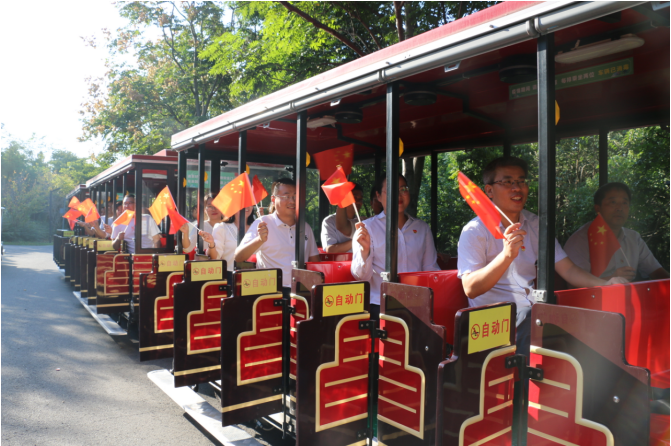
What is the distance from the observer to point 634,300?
2.78 m

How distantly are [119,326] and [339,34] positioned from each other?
618 centimetres

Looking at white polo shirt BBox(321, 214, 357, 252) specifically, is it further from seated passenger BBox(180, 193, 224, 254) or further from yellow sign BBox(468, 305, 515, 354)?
yellow sign BBox(468, 305, 515, 354)

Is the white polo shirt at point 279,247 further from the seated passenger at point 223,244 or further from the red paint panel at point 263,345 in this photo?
the seated passenger at point 223,244

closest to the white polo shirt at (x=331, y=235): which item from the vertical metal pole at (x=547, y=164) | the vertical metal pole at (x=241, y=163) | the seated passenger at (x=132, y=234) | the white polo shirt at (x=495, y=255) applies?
the vertical metal pole at (x=241, y=163)

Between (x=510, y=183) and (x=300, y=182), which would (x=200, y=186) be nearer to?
(x=300, y=182)

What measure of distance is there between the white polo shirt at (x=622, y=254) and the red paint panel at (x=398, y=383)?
1889 mm

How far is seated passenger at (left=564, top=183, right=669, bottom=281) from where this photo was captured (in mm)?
3918

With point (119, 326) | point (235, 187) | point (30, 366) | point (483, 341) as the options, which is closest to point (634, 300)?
point (483, 341)

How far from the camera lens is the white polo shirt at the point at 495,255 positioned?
2982 mm

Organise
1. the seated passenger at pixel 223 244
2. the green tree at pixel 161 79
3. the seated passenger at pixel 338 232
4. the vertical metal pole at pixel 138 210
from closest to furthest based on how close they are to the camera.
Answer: the seated passenger at pixel 338 232 < the seated passenger at pixel 223 244 < the vertical metal pole at pixel 138 210 < the green tree at pixel 161 79

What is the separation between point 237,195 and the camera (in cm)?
448

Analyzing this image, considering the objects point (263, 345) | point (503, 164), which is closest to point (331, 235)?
point (263, 345)

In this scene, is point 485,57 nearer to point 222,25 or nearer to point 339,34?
point 339,34

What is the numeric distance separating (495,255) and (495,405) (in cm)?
→ 100
